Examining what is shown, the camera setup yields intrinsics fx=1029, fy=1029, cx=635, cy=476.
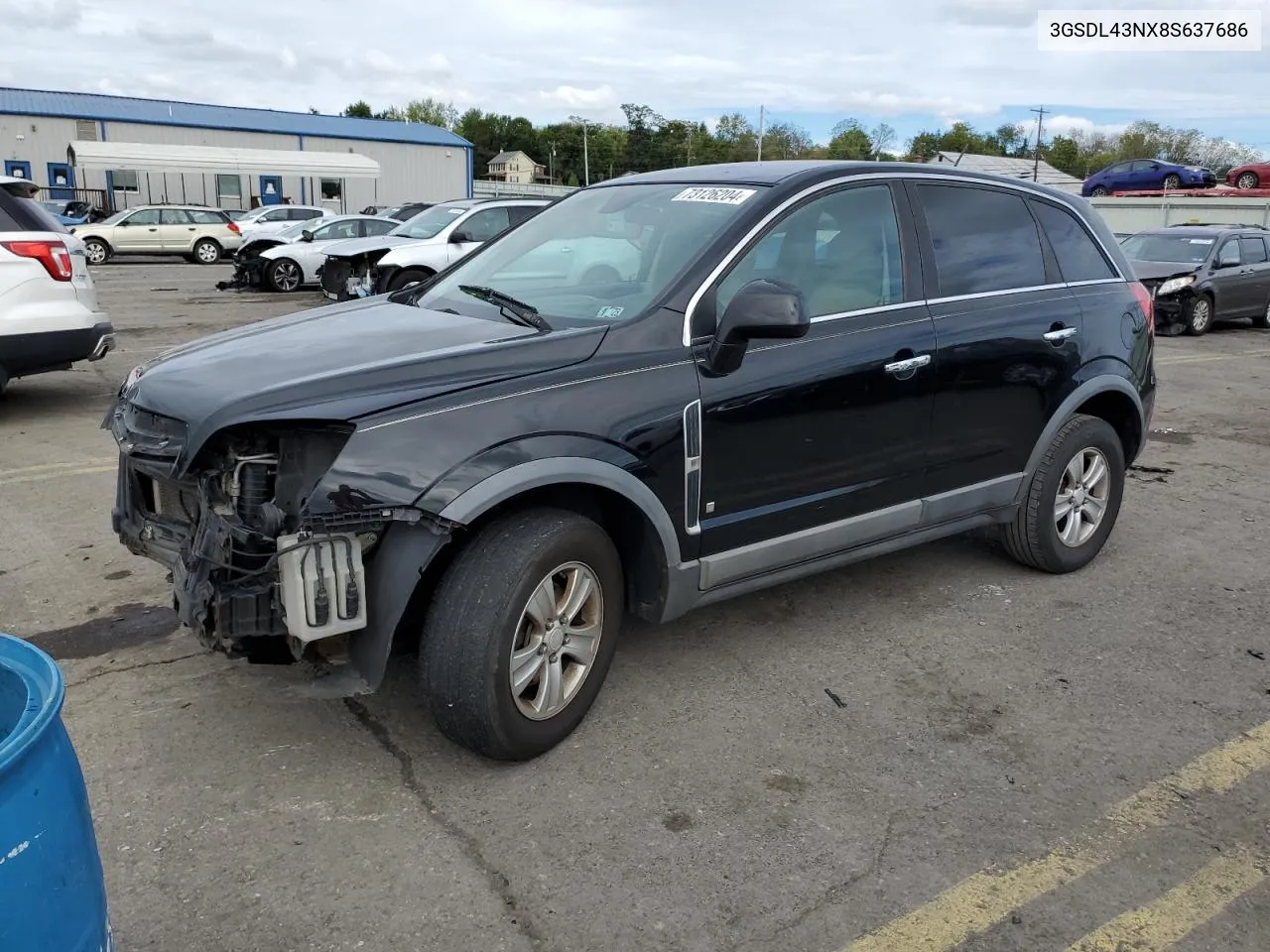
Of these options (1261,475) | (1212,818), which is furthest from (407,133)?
(1212,818)

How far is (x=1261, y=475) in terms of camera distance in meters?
7.20

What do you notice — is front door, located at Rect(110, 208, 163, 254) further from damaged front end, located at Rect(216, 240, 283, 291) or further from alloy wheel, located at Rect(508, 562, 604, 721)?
alloy wheel, located at Rect(508, 562, 604, 721)

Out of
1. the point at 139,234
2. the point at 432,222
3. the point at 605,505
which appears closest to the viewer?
the point at 605,505

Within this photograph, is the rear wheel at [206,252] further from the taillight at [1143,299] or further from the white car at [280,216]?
the taillight at [1143,299]

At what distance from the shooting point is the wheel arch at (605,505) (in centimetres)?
290

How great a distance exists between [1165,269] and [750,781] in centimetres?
1525

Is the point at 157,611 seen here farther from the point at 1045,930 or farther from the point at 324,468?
the point at 1045,930

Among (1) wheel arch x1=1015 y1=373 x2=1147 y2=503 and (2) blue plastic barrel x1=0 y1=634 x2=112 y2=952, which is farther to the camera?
(1) wheel arch x1=1015 y1=373 x2=1147 y2=503

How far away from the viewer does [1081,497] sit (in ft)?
16.1

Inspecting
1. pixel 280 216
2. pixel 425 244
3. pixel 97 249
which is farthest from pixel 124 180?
pixel 425 244

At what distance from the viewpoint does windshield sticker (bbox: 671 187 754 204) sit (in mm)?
3803

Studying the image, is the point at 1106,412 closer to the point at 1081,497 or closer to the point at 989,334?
the point at 1081,497

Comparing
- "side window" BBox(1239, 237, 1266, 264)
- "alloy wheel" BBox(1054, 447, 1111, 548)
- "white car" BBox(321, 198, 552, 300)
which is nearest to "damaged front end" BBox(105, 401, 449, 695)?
"alloy wheel" BBox(1054, 447, 1111, 548)

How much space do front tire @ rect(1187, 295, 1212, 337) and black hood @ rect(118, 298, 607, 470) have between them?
1509 cm
